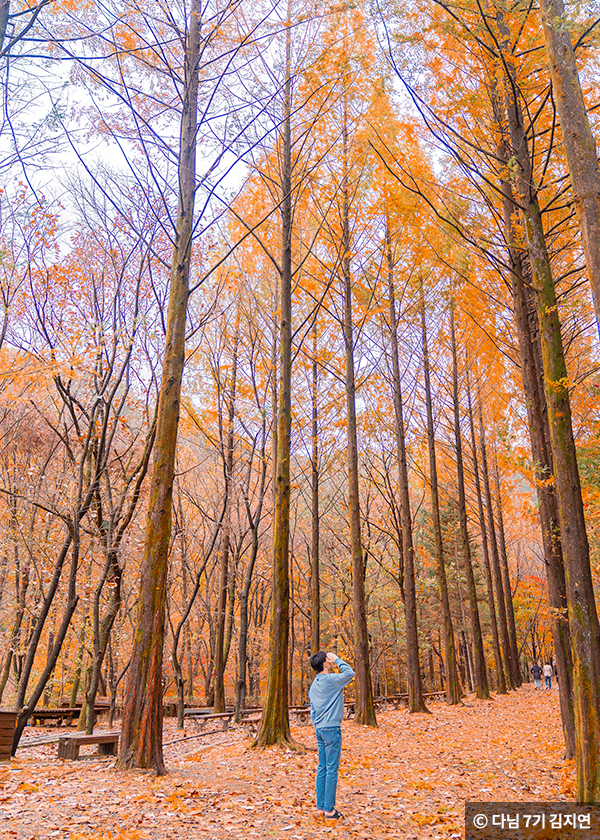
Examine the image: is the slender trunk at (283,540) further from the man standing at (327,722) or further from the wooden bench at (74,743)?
the man standing at (327,722)

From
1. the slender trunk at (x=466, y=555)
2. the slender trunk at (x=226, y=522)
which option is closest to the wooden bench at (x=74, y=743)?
the slender trunk at (x=226, y=522)

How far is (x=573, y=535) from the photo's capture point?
4.29 metres

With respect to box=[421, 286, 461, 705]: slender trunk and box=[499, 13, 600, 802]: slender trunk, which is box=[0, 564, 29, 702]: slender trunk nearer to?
box=[421, 286, 461, 705]: slender trunk

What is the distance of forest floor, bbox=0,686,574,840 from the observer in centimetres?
357

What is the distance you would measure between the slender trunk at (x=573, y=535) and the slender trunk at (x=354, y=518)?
609 cm

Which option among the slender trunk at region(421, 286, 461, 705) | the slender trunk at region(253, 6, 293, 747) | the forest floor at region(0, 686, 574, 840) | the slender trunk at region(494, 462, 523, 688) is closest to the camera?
the forest floor at region(0, 686, 574, 840)

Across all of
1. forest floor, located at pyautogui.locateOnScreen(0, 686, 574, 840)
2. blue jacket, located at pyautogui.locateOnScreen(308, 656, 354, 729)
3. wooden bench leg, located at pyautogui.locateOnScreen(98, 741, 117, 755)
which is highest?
blue jacket, located at pyautogui.locateOnScreen(308, 656, 354, 729)

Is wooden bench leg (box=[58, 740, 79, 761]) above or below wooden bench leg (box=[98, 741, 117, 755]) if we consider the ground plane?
above

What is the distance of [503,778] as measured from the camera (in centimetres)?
519

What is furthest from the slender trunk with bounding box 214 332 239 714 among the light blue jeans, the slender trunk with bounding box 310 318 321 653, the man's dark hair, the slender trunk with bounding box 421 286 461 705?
the light blue jeans

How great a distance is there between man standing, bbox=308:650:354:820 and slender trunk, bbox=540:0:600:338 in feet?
11.4

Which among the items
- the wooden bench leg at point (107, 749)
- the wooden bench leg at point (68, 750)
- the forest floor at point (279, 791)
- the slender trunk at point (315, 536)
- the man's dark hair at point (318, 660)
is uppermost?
the slender trunk at point (315, 536)

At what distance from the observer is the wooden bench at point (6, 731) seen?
6305 mm

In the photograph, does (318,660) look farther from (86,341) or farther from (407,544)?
(407,544)
